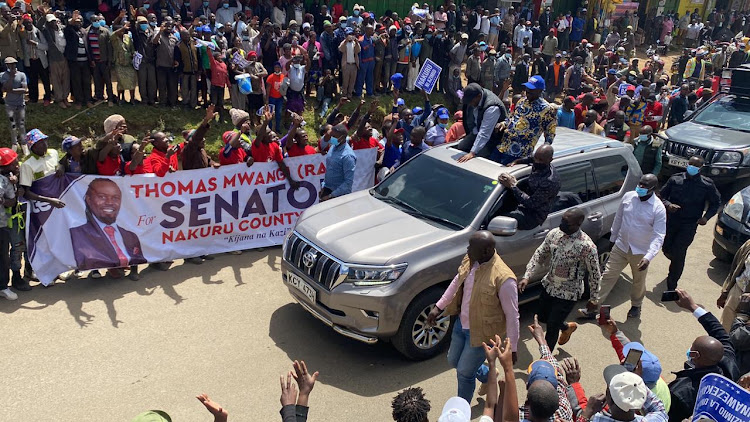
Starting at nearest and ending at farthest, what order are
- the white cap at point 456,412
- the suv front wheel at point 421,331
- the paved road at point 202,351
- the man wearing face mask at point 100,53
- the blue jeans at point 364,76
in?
the white cap at point 456,412
the paved road at point 202,351
the suv front wheel at point 421,331
the man wearing face mask at point 100,53
the blue jeans at point 364,76

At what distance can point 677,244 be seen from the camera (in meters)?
8.50

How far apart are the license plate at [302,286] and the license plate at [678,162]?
8.65m

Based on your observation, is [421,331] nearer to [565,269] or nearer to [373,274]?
[373,274]

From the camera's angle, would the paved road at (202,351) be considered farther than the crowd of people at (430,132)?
Yes

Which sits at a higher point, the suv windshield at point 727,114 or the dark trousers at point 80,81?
the dark trousers at point 80,81

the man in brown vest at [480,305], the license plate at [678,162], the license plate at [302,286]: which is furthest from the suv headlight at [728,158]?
the license plate at [302,286]

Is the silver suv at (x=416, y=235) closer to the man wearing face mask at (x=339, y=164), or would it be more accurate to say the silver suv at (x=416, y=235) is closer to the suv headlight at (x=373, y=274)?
the suv headlight at (x=373, y=274)

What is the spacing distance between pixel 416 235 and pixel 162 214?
3644mm

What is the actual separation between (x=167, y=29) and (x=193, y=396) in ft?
31.1

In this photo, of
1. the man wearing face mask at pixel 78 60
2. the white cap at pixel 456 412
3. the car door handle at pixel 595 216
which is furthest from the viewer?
the man wearing face mask at pixel 78 60

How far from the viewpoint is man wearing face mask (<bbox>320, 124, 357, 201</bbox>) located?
8.80 meters

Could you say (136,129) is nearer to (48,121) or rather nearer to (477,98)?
(48,121)

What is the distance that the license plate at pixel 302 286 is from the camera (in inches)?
268

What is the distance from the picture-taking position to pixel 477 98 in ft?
27.2
